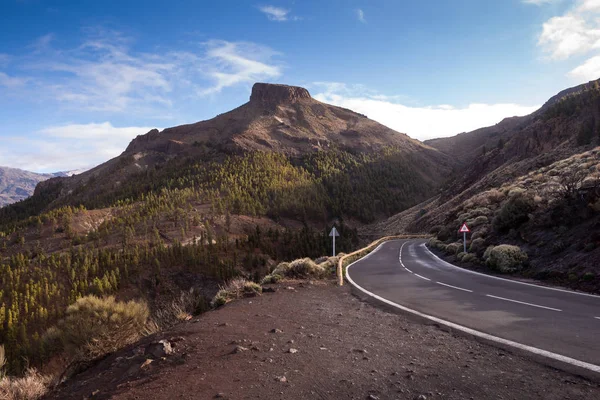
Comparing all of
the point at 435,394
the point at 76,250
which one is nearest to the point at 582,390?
the point at 435,394

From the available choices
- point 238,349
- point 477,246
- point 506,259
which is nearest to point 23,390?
point 238,349

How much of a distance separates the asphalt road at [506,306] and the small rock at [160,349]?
619cm

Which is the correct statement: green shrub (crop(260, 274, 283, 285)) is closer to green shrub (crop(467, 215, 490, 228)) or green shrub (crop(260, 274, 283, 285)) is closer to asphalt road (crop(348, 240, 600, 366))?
asphalt road (crop(348, 240, 600, 366))

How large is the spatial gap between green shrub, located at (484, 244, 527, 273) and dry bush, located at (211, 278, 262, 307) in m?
10.7

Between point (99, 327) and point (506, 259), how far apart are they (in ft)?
50.5

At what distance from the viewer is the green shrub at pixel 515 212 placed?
710 inches

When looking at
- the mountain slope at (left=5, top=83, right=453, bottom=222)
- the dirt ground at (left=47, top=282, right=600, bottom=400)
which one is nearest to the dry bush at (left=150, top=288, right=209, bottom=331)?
the dirt ground at (left=47, top=282, right=600, bottom=400)

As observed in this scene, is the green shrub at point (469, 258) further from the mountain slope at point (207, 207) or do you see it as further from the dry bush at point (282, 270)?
the mountain slope at point (207, 207)

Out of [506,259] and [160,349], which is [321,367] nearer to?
[160,349]

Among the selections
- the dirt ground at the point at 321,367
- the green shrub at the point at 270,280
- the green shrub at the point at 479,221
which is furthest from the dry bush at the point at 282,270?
the green shrub at the point at 479,221

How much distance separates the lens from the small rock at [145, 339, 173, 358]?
20.2 ft

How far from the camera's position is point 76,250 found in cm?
4653

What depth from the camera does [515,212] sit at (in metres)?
18.3

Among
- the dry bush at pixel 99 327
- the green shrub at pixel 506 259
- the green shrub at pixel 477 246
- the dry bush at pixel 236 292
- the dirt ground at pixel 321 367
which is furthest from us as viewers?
the green shrub at pixel 477 246
